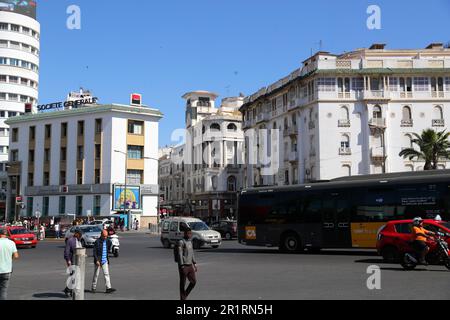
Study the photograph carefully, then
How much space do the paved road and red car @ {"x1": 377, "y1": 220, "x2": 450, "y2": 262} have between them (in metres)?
0.61

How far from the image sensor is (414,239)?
1612 centimetres

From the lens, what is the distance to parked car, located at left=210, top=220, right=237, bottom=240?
41688 millimetres

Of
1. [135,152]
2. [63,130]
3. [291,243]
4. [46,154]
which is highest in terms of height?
[63,130]

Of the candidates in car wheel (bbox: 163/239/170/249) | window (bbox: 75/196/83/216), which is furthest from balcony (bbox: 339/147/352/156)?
window (bbox: 75/196/83/216)

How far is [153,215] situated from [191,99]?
39.4m

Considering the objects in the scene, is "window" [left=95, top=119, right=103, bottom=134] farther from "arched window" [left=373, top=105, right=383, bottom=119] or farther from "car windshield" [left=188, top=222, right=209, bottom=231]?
"car windshield" [left=188, top=222, right=209, bottom=231]

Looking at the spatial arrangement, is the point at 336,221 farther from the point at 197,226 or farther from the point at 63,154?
the point at 63,154

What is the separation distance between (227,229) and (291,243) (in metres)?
16.7

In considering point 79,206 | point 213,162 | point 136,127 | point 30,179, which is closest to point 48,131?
point 30,179

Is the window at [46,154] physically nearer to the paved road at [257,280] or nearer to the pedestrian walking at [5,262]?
the paved road at [257,280]

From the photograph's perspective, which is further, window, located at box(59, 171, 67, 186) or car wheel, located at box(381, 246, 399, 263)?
window, located at box(59, 171, 67, 186)

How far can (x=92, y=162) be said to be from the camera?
67.6 m
